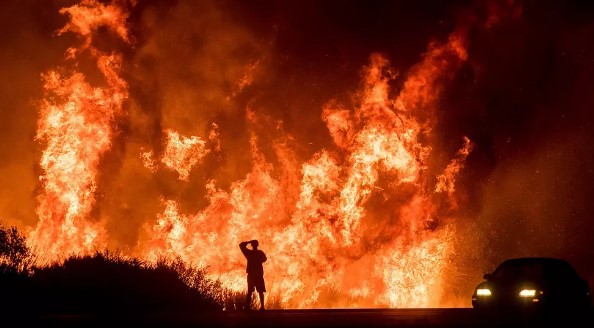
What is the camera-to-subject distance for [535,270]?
1619 cm

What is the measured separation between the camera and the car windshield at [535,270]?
1575 cm

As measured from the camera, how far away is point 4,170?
3725 centimetres

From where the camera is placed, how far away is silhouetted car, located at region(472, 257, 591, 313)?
49.7 feet

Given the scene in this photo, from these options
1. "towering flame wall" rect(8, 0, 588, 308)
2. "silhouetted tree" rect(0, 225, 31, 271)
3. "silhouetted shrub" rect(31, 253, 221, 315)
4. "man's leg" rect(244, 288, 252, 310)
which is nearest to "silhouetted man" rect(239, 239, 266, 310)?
"man's leg" rect(244, 288, 252, 310)

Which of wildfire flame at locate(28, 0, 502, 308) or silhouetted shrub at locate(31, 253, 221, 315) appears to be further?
wildfire flame at locate(28, 0, 502, 308)

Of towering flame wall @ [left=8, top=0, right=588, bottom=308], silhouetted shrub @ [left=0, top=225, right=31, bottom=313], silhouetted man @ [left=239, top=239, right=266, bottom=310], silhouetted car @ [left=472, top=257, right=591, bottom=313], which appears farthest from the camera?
towering flame wall @ [left=8, top=0, right=588, bottom=308]

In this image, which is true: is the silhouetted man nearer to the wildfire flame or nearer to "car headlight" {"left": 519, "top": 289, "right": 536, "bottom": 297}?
the wildfire flame

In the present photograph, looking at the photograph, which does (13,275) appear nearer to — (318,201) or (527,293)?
(527,293)

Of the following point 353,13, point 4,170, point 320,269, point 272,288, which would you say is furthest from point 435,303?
point 4,170

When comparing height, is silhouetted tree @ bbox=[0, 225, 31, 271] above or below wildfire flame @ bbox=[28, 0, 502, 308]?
below

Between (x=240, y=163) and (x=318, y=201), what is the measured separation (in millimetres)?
6133

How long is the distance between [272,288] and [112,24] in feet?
48.4

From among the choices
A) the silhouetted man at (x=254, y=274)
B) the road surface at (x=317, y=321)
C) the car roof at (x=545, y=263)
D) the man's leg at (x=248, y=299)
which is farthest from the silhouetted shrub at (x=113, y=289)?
the car roof at (x=545, y=263)

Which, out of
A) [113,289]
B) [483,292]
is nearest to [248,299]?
[113,289]
